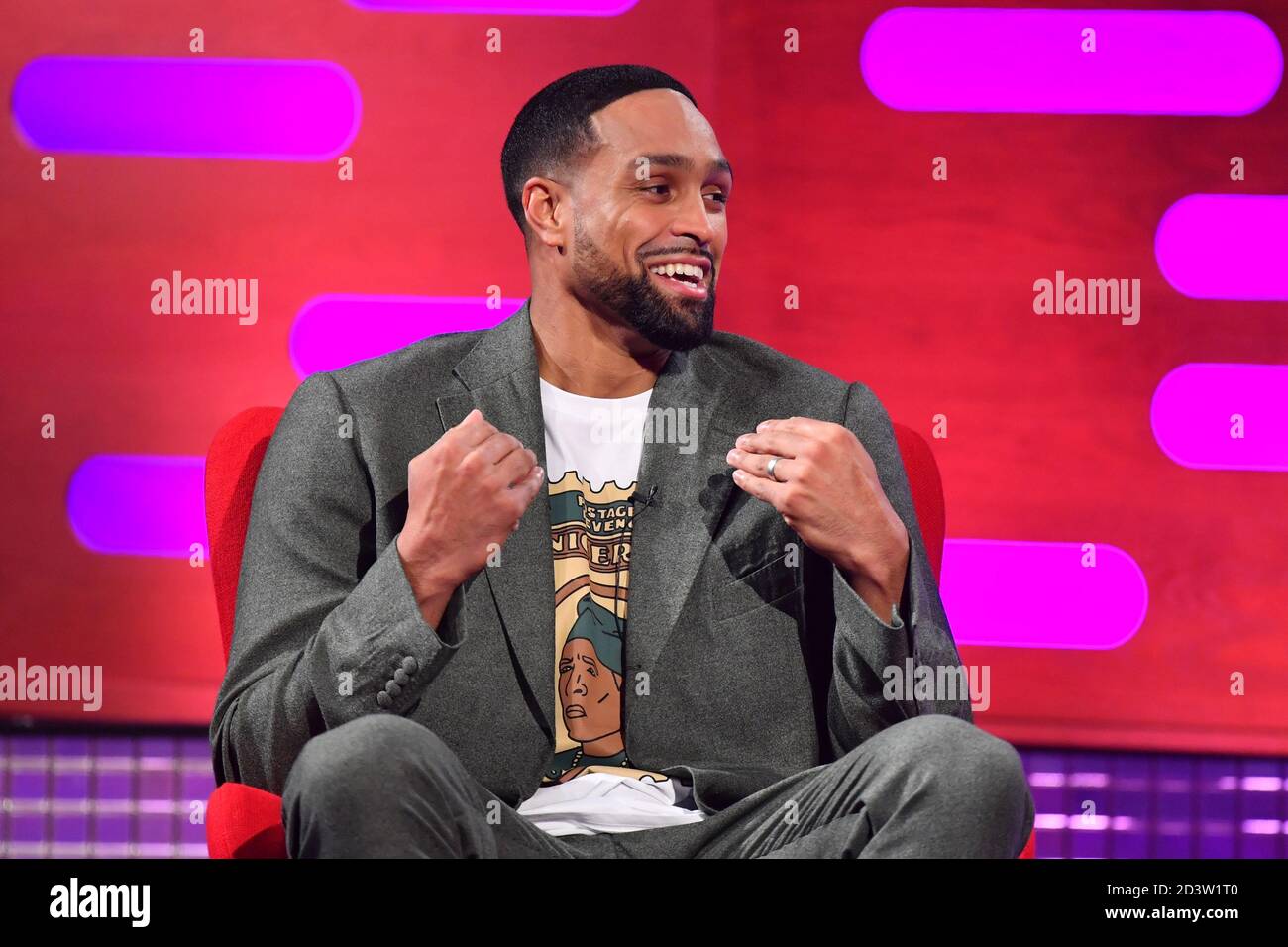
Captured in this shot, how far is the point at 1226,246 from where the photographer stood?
3199 mm

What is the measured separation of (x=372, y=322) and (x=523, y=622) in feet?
4.28

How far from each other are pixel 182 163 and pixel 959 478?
6.04ft

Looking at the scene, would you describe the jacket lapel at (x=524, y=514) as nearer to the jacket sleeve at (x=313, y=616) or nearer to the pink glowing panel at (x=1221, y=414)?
the jacket sleeve at (x=313, y=616)

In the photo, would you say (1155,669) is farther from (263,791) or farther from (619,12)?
(263,791)

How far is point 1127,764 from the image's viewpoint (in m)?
3.16

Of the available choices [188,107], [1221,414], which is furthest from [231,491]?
[1221,414]

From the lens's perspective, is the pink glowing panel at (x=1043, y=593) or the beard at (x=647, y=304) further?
the pink glowing panel at (x=1043, y=593)

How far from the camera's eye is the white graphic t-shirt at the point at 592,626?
75.7 inches

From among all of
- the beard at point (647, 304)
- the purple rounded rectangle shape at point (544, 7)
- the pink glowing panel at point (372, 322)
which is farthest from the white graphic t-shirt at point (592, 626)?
the purple rounded rectangle shape at point (544, 7)

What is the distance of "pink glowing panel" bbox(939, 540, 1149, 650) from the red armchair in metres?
0.89

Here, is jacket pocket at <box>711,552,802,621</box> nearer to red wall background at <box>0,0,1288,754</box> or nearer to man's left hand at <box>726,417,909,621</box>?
man's left hand at <box>726,417,909,621</box>

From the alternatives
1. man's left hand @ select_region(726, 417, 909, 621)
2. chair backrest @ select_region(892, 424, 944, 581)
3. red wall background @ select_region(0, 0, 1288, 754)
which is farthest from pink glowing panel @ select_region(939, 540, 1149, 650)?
man's left hand @ select_region(726, 417, 909, 621)

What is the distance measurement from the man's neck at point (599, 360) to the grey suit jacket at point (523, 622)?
0.12 metres
